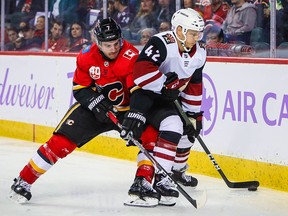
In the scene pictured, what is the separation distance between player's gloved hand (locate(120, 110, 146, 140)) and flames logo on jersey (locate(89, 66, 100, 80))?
28cm

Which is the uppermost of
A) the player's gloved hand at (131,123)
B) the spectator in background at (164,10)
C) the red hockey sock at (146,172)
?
the spectator in background at (164,10)

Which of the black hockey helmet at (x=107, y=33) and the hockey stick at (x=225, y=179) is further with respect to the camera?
the hockey stick at (x=225, y=179)

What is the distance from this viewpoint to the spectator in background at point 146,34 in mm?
7086

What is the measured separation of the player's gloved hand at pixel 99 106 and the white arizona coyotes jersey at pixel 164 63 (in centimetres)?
21

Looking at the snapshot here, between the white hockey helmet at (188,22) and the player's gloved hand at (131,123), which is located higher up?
the white hockey helmet at (188,22)

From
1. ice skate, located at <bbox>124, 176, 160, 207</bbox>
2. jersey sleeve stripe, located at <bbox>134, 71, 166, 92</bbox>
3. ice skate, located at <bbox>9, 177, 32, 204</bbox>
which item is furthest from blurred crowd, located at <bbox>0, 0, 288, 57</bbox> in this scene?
ice skate, located at <bbox>9, 177, 32, 204</bbox>

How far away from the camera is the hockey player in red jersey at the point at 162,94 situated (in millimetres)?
4883

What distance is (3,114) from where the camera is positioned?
27.0 ft

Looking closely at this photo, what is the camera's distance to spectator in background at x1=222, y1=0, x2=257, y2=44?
6230 millimetres

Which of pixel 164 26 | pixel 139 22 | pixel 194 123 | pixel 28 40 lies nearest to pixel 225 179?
pixel 194 123

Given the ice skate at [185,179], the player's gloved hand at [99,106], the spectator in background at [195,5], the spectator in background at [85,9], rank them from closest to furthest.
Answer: the player's gloved hand at [99,106] → the ice skate at [185,179] → the spectator in background at [195,5] → the spectator in background at [85,9]

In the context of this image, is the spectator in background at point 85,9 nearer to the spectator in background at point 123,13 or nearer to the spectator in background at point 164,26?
the spectator in background at point 123,13

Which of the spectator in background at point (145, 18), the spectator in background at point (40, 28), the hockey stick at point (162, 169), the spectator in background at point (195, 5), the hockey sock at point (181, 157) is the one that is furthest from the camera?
the spectator in background at point (40, 28)

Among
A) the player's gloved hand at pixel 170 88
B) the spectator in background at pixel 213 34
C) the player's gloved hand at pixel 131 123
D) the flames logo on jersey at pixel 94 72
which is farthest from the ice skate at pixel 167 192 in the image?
the spectator in background at pixel 213 34
